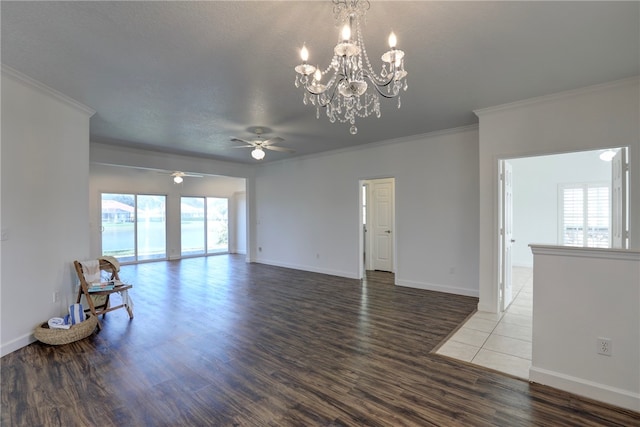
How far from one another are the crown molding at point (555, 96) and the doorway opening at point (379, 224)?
3.19 m

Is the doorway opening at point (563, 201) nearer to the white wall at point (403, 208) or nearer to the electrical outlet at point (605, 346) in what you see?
the white wall at point (403, 208)

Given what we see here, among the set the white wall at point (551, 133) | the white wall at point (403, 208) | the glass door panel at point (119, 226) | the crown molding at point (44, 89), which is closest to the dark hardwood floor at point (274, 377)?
the white wall at point (403, 208)

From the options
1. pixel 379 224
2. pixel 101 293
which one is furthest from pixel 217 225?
pixel 101 293

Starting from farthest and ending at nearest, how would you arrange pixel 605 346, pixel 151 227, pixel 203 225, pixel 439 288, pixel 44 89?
pixel 203 225
pixel 151 227
pixel 439 288
pixel 44 89
pixel 605 346

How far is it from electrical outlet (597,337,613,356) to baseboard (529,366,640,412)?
0.24 meters

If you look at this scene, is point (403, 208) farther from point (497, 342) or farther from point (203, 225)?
point (203, 225)

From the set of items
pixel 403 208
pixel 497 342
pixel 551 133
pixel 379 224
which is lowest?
pixel 497 342

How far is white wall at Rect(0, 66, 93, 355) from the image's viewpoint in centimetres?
289

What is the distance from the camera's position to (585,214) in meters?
6.69

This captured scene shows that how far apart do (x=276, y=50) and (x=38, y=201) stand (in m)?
3.07

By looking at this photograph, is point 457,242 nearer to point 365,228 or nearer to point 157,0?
point 365,228

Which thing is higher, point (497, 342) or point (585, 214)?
point (585, 214)

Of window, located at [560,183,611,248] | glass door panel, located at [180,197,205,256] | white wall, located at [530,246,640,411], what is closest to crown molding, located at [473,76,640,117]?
white wall, located at [530,246,640,411]

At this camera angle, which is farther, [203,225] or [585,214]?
[203,225]
